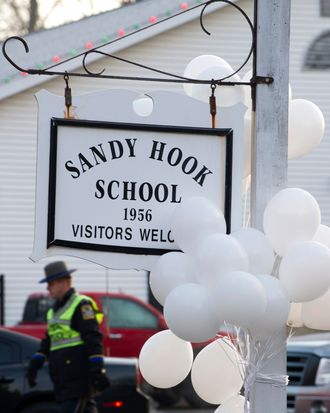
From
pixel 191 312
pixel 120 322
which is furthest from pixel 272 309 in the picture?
pixel 120 322

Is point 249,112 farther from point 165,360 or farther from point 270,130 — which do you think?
point 165,360

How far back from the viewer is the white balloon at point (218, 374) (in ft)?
→ 15.1

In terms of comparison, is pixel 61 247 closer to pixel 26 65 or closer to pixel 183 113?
pixel 183 113

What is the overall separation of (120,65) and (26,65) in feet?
5.37

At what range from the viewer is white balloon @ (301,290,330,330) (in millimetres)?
4270

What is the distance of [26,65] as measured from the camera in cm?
1908

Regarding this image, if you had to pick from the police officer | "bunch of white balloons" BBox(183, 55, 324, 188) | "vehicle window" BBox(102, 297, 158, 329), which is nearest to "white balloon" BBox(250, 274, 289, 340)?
"bunch of white balloons" BBox(183, 55, 324, 188)

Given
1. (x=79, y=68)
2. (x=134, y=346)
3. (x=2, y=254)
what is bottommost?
(x=134, y=346)

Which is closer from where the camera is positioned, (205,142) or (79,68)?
(205,142)

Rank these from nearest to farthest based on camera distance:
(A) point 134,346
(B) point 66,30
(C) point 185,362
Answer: (C) point 185,362 → (A) point 134,346 → (B) point 66,30

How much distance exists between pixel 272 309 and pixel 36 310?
11852 millimetres

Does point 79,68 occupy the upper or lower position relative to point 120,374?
upper

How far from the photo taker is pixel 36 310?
15516mm

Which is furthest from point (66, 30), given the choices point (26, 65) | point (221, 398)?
point (221, 398)
